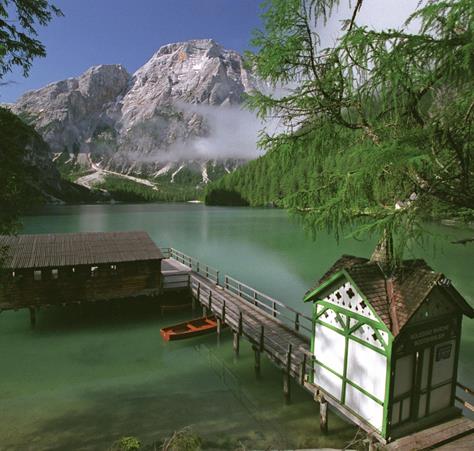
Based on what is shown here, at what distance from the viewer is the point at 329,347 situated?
10.9 meters

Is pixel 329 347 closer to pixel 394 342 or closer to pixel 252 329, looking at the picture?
pixel 394 342

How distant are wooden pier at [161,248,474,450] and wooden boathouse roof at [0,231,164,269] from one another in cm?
314

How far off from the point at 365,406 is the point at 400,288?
10.8 ft

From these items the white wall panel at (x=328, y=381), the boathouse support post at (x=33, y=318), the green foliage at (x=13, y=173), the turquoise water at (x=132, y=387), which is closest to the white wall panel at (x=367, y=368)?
the white wall panel at (x=328, y=381)

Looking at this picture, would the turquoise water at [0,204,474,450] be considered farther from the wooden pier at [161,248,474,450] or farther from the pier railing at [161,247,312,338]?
the pier railing at [161,247,312,338]

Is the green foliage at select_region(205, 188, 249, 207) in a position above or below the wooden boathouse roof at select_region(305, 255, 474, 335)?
above

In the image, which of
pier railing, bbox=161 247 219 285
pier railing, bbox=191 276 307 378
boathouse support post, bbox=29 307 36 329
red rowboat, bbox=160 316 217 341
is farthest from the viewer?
pier railing, bbox=161 247 219 285

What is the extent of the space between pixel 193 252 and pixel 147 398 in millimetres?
33457

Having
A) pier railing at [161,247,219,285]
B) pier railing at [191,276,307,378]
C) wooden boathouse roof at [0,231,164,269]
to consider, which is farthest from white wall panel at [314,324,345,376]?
pier railing at [161,247,219,285]

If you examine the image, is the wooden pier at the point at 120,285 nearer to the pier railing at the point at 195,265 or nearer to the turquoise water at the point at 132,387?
the turquoise water at the point at 132,387

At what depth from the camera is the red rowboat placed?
1977cm

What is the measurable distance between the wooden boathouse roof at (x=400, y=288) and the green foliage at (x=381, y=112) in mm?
2989

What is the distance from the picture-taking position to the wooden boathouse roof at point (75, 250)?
21.2 meters

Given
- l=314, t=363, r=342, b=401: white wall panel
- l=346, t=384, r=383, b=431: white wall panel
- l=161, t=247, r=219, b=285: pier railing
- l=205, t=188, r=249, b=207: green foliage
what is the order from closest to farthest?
l=346, t=384, r=383, b=431: white wall panel < l=314, t=363, r=342, b=401: white wall panel < l=161, t=247, r=219, b=285: pier railing < l=205, t=188, r=249, b=207: green foliage
